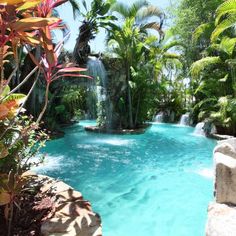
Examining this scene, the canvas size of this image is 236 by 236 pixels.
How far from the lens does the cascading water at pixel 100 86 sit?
15.5m

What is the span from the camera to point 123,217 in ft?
15.8

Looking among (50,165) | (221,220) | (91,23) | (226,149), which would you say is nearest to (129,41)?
(91,23)

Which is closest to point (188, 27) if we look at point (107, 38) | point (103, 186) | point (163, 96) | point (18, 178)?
point (163, 96)

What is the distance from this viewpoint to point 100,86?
53.0ft

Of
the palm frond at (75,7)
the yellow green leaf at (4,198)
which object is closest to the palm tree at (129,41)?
the palm frond at (75,7)

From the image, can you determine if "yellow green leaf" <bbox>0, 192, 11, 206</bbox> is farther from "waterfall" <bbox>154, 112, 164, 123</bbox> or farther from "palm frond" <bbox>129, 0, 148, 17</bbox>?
"waterfall" <bbox>154, 112, 164, 123</bbox>

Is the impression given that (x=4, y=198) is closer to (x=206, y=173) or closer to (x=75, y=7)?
(x=206, y=173)

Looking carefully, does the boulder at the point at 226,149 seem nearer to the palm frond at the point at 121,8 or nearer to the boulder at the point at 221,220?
the boulder at the point at 221,220

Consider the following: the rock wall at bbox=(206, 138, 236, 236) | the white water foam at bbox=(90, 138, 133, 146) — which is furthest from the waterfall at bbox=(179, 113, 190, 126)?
the rock wall at bbox=(206, 138, 236, 236)

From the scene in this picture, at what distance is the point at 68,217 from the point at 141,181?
13.4ft

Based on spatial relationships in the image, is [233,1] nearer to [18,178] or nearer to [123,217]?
[123,217]

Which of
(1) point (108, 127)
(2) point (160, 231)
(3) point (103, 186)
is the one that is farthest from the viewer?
(1) point (108, 127)

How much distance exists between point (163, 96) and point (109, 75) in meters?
7.51

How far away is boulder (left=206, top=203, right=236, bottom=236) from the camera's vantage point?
8.97ft
